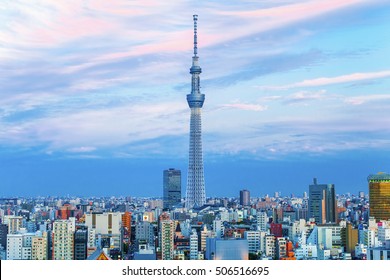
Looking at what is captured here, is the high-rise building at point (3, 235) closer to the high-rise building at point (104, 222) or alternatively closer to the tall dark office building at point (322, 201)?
the high-rise building at point (104, 222)

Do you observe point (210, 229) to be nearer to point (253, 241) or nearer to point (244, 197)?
point (253, 241)

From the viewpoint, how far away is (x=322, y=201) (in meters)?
10.4

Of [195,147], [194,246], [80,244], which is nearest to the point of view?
[80,244]

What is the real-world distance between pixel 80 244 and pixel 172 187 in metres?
7.57

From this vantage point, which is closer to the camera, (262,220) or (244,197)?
(262,220)

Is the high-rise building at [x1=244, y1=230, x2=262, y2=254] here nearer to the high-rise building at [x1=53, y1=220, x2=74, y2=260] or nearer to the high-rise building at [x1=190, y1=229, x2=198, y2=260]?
the high-rise building at [x1=190, y1=229, x2=198, y2=260]

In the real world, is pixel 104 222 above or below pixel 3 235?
above

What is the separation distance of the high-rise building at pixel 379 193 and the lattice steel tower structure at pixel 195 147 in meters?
5.83

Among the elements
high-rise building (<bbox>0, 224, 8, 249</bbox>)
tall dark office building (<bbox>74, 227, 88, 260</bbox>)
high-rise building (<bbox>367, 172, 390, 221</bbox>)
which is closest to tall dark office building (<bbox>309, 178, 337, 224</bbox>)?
high-rise building (<bbox>367, 172, 390, 221</bbox>)

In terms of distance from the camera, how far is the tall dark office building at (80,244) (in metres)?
6.06

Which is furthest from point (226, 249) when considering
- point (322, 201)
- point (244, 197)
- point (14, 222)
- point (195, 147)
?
point (195, 147)

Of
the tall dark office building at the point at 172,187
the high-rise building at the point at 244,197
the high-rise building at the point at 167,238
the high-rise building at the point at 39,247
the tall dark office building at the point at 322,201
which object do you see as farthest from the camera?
the tall dark office building at the point at 172,187

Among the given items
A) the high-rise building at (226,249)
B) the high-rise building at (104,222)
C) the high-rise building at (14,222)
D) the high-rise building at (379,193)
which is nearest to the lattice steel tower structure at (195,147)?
the high-rise building at (379,193)

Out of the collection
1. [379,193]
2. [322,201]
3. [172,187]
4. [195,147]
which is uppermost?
[195,147]
